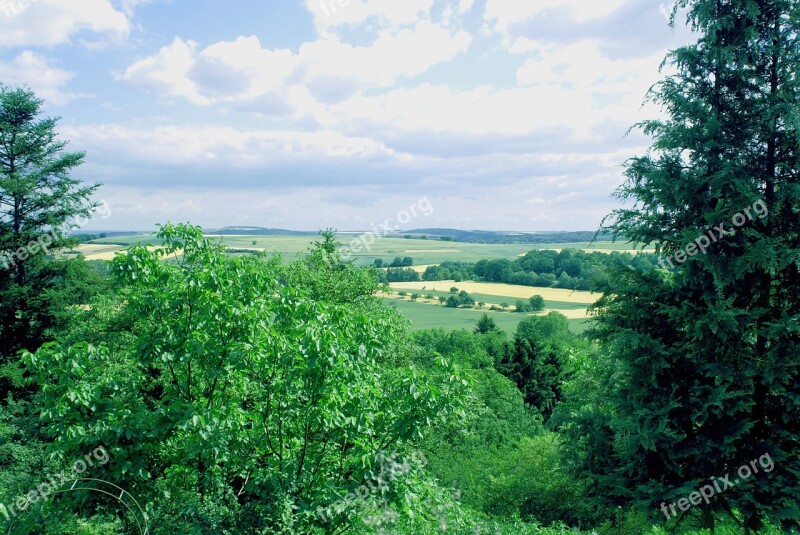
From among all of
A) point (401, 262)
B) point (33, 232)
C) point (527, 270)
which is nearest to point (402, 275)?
point (401, 262)

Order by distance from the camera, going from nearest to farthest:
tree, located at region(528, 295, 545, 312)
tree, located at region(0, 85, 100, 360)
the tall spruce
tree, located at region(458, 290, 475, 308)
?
the tall spruce < tree, located at region(0, 85, 100, 360) < tree, located at region(528, 295, 545, 312) < tree, located at region(458, 290, 475, 308)

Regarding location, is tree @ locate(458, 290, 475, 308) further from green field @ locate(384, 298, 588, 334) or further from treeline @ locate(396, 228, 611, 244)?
treeline @ locate(396, 228, 611, 244)

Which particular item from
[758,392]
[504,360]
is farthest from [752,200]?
[504,360]

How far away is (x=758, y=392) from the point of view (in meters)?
10.8

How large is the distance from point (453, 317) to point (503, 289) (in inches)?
626

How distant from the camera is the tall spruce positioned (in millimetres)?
10211

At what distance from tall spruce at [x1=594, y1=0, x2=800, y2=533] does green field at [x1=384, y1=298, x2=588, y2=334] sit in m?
46.2

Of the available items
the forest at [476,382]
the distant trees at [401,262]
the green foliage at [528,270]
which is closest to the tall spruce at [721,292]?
the forest at [476,382]

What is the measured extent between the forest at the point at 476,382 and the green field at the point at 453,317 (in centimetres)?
4463

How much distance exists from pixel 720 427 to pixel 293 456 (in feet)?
28.9

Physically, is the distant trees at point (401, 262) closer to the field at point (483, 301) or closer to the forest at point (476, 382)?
the field at point (483, 301)

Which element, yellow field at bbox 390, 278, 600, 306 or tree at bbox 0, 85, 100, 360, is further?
yellow field at bbox 390, 278, 600, 306

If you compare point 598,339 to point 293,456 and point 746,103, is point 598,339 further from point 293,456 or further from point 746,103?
point 293,456

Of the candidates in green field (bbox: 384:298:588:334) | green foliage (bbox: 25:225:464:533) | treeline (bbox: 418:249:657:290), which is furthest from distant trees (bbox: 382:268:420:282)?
green foliage (bbox: 25:225:464:533)
